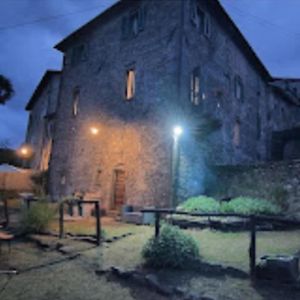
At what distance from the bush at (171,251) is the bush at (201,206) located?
4.50 m

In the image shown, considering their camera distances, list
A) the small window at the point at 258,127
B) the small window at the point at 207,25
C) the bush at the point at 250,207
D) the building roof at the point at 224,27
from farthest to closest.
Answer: the small window at the point at 258,127, the building roof at the point at 224,27, the small window at the point at 207,25, the bush at the point at 250,207

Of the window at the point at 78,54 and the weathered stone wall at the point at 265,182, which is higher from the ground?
the window at the point at 78,54

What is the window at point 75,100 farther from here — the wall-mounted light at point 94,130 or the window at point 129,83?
the window at point 129,83

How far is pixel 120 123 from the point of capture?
1490 centimetres

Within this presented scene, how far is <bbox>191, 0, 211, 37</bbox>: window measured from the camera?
14008 mm

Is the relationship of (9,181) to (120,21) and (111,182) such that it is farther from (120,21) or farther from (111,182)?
(120,21)

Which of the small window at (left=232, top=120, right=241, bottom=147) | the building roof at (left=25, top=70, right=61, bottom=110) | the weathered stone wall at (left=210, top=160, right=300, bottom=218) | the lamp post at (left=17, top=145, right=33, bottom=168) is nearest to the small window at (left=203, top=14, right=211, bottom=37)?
the small window at (left=232, top=120, right=241, bottom=147)

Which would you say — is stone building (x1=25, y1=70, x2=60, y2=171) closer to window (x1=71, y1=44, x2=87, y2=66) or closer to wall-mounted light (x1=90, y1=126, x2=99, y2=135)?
window (x1=71, y1=44, x2=87, y2=66)

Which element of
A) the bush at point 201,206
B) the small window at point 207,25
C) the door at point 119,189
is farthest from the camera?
the small window at point 207,25

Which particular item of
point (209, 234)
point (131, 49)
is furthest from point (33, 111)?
point (209, 234)

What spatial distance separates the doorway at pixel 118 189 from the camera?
14.7 m

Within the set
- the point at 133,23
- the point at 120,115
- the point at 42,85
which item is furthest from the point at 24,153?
the point at 133,23

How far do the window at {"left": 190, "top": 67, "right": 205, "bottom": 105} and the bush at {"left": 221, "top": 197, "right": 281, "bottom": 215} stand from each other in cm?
526

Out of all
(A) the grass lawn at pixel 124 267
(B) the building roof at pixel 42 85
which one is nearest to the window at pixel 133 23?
(B) the building roof at pixel 42 85
